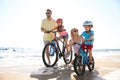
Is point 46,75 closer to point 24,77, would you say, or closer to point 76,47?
point 24,77

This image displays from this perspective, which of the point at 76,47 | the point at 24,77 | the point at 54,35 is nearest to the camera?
the point at 24,77

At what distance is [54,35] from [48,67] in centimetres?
125

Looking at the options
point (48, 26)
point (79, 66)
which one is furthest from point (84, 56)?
point (48, 26)

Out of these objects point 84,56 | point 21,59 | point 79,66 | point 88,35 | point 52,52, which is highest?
point 88,35

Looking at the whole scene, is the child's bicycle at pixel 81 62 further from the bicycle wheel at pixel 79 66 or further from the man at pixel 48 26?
the man at pixel 48 26

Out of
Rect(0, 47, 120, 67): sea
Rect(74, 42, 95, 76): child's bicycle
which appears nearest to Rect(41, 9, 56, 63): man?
Rect(0, 47, 120, 67): sea

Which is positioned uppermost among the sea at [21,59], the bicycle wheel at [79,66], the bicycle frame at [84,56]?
the bicycle frame at [84,56]

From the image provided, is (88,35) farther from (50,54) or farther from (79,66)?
(50,54)

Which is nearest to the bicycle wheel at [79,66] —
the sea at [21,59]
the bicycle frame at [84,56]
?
the bicycle frame at [84,56]

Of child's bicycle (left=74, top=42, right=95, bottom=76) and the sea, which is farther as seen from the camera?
the sea

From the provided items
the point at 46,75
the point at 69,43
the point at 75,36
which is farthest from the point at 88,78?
the point at 69,43

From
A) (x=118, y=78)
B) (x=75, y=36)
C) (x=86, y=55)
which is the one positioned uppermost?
(x=75, y=36)

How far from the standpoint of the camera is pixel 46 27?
28.5 ft

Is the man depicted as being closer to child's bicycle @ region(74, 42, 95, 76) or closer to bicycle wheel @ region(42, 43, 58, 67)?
bicycle wheel @ region(42, 43, 58, 67)
